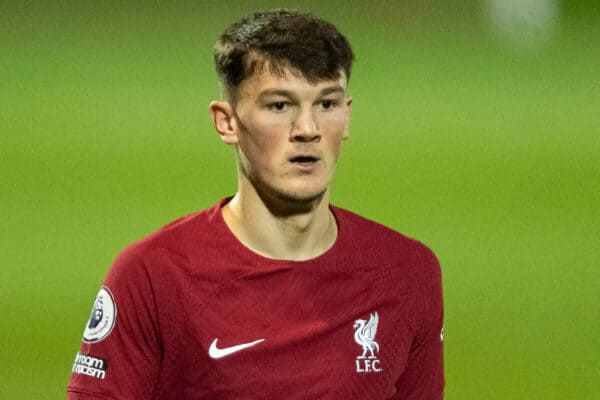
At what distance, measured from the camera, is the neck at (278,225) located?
2.73 meters

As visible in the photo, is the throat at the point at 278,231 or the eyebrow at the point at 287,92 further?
the throat at the point at 278,231

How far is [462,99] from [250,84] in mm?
3838

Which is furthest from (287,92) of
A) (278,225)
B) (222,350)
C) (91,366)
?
(91,366)

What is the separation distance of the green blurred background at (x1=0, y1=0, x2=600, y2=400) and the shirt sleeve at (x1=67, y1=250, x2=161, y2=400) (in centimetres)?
208

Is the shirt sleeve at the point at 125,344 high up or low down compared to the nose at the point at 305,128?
down

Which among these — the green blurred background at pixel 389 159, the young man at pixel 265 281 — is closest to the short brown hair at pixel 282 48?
the young man at pixel 265 281

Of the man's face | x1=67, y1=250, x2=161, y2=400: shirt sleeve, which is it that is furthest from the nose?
x1=67, y1=250, x2=161, y2=400: shirt sleeve

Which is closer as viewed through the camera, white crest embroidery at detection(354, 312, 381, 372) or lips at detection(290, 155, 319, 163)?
lips at detection(290, 155, 319, 163)

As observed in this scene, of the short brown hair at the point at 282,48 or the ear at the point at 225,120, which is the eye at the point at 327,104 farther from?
the ear at the point at 225,120

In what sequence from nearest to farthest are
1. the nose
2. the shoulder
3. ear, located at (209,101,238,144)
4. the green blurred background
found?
the nose
ear, located at (209,101,238,144)
the shoulder
the green blurred background

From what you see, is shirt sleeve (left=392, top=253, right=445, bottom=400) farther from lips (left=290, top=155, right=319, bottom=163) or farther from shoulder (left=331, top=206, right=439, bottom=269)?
lips (left=290, top=155, right=319, bottom=163)

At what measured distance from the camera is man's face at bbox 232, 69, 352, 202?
8.51ft

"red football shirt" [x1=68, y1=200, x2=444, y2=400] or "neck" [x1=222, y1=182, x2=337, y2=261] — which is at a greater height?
"neck" [x1=222, y1=182, x2=337, y2=261]

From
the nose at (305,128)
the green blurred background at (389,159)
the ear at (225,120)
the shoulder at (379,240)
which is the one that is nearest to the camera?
the nose at (305,128)
